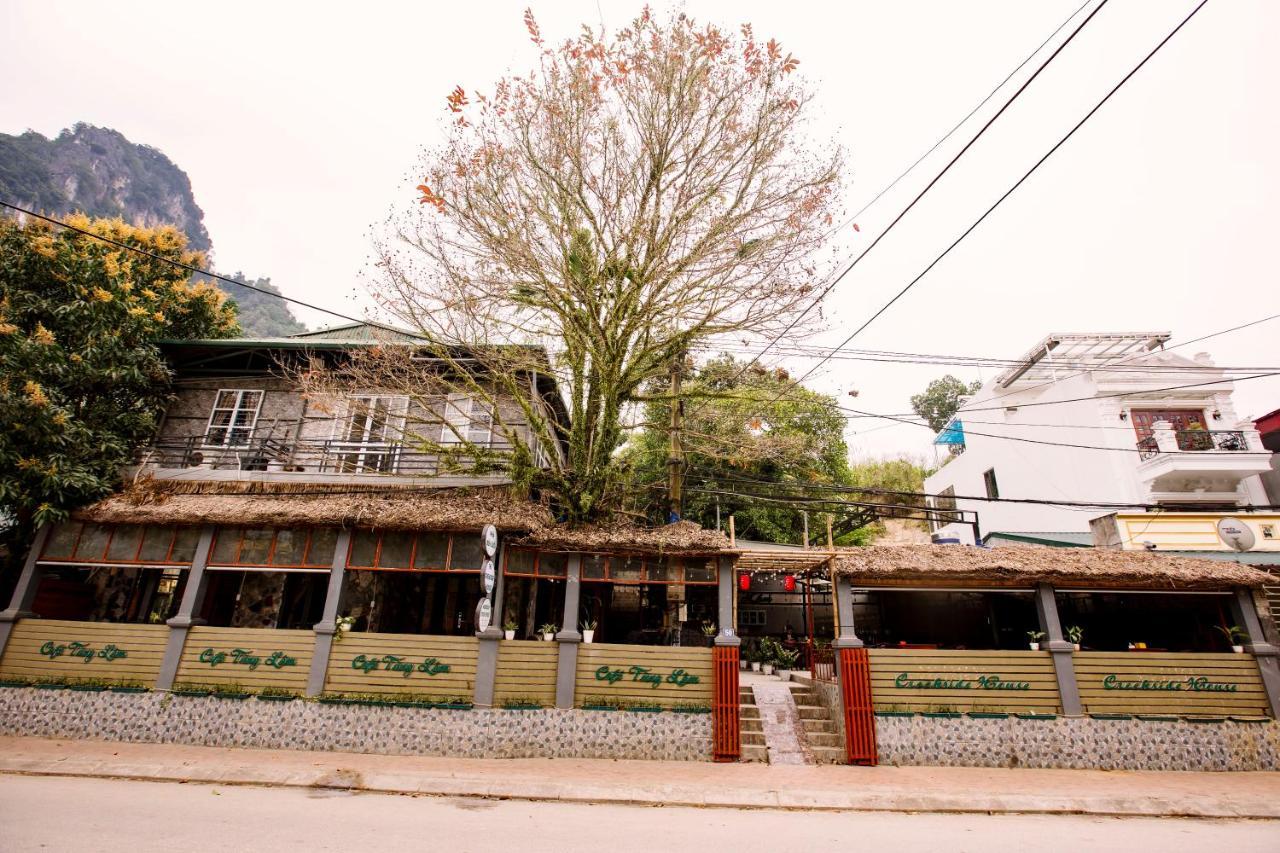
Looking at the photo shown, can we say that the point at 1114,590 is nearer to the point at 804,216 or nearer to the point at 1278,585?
the point at 1278,585

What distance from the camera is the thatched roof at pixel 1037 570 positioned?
11.6 m

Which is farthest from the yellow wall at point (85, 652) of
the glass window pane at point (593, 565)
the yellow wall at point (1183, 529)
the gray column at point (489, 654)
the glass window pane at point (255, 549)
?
the yellow wall at point (1183, 529)

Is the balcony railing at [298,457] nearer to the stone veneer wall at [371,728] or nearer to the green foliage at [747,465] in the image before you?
the stone veneer wall at [371,728]

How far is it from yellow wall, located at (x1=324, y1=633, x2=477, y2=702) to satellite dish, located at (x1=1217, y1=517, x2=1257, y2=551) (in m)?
19.6

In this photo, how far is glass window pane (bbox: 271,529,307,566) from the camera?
12.4 m

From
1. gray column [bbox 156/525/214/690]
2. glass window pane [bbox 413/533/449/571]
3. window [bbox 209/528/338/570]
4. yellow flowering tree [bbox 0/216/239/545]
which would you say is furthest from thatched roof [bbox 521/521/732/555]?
yellow flowering tree [bbox 0/216/239/545]

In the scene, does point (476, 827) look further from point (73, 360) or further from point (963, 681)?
point (73, 360)

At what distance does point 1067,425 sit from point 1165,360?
3.68 metres

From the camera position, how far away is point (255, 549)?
41.2 ft

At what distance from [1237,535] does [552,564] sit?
18.3 metres

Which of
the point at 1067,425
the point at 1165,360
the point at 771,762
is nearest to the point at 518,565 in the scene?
the point at 771,762

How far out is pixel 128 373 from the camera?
14109 millimetres

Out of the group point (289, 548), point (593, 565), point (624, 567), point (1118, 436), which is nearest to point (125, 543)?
point (289, 548)

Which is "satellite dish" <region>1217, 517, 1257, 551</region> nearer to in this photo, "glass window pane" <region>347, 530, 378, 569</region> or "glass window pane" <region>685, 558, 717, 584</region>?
"glass window pane" <region>685, 558, 717, 584</region>
